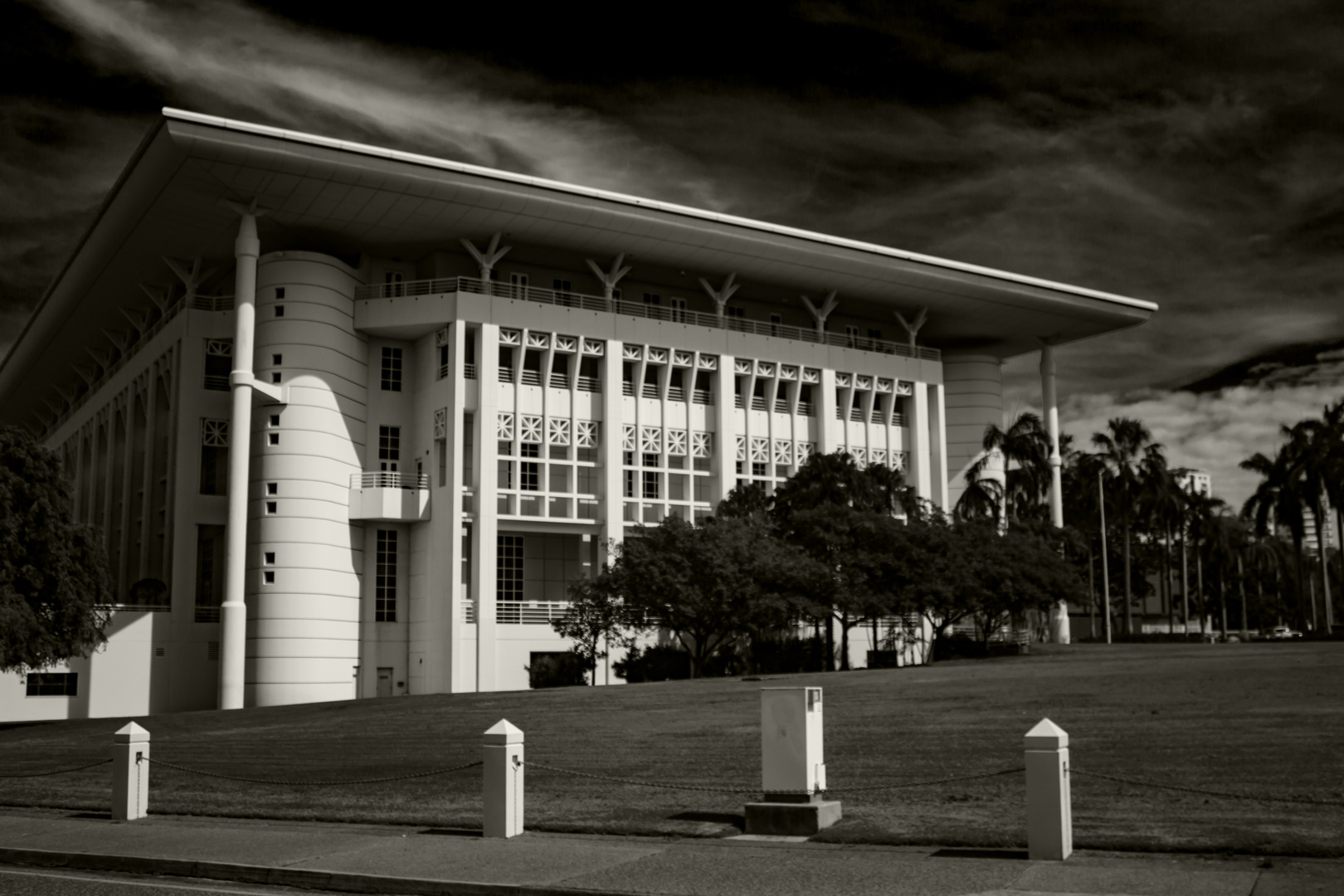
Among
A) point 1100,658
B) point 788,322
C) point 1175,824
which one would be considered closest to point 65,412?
point 788,322

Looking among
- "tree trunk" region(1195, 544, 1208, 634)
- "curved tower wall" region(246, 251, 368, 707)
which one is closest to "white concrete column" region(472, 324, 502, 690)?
"curved tower wall" region(246, 251, 368, 707)

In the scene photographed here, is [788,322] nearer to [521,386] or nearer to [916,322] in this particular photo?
[916,322]

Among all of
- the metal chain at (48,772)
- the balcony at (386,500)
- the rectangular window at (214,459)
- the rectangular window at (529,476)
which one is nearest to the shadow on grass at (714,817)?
the metal chain at (48,772)

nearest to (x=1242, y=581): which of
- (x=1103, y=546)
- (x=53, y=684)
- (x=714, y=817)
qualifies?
(x=1103, y=546)

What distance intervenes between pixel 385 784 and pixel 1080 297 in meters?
56.0

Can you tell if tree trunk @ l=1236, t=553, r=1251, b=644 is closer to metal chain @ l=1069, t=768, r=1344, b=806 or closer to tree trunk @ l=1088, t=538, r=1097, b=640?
tree trunk @ l=1088, t=538, r=1097, b=640

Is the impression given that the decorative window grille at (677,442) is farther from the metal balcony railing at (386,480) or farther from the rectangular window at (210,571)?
the rectangular window at (210,571)

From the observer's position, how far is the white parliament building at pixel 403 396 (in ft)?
166

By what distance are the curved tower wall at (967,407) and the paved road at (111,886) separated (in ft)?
195

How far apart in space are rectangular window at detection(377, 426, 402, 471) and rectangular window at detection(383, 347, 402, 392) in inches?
68.5

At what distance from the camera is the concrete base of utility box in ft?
48.0

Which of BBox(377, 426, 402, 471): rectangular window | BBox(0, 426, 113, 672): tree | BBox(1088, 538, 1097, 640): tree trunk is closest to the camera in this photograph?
BBox(0, 426, 113, 672): tree

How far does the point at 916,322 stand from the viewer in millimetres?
67750

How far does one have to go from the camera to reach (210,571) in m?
57.0
